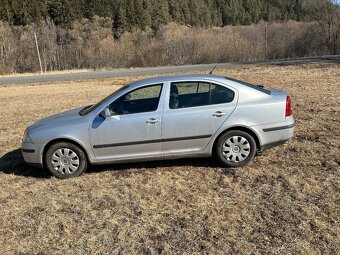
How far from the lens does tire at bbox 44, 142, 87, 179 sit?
20.0 feet

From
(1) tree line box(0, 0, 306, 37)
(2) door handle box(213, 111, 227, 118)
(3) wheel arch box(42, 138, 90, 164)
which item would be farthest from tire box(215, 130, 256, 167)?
(1) tree line box(0, 0, 306, 37)

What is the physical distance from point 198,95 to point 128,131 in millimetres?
1224

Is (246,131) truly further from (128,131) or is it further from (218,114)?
(128,131)

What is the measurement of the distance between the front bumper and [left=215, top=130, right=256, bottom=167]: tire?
2.78 m

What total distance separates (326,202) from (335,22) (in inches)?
1616

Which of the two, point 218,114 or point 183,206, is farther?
point 218,114

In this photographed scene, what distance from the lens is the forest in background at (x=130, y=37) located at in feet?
143

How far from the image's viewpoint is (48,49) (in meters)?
53.6

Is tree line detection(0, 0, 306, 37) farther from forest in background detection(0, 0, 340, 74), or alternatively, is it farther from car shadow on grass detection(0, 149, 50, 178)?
car shadow on grass detection(0, 149, 50, 178)

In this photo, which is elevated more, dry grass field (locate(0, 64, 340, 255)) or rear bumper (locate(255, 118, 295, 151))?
rear bumper (locate(255, 118, 295, 151))

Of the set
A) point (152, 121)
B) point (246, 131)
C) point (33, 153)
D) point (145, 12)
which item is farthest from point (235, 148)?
point (145, 12)

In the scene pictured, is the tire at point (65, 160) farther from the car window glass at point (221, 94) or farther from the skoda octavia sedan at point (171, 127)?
the car window glass at point (221, 94)

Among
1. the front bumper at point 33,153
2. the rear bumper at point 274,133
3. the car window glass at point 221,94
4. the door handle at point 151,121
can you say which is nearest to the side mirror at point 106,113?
the door handle at point 151,121

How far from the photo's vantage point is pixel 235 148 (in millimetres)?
6027
